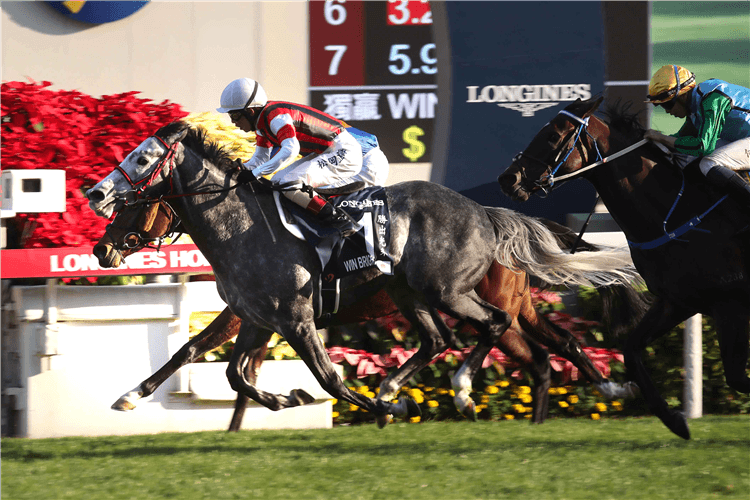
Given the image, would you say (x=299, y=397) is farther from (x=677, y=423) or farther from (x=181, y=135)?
(x=677, y=423)

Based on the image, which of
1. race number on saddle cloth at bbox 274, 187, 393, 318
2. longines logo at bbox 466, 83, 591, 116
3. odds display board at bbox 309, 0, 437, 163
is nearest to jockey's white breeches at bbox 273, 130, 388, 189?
race number on saddle cloth at bbox 274, 187, 393, 318

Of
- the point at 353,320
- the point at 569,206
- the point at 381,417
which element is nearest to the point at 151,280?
the point at 353,320

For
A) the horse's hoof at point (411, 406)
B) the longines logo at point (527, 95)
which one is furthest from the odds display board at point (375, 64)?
the horse's hoof at point (411, 406)

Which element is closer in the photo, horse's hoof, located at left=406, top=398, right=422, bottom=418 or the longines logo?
horse's hoof, located at left=406, top=398, right=422, bottom=418

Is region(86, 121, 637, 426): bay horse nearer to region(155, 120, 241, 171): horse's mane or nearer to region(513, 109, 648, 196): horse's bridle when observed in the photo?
region(155, 120, 241, 171): horse's mane

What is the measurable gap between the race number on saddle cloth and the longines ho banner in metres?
2.93

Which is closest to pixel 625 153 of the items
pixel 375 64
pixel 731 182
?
pixel 731 182

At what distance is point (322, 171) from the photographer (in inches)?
184

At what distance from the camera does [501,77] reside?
7.61 metres

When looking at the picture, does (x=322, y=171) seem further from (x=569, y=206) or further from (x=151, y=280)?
(x=569, y=206)

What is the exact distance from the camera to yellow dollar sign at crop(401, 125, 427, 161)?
7.56m

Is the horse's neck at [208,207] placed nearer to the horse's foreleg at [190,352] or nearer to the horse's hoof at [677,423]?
the horse's foreleg at [190,352]

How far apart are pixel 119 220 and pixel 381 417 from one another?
1.67m

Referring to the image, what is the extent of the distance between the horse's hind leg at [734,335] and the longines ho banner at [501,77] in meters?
3.37
